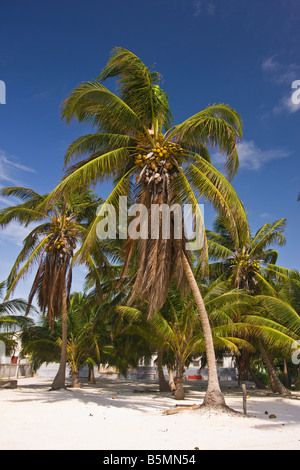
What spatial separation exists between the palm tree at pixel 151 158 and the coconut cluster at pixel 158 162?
3 centimetres

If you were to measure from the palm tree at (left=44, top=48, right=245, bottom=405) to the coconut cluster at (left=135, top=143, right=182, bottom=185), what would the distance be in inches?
1.1

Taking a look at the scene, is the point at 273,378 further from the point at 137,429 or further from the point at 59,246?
the point at 137,429

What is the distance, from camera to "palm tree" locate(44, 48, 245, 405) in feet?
34.4

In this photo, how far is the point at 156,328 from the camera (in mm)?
13812

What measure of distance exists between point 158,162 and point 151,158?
0.76 feet

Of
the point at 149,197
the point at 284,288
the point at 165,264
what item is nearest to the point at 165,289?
the point at 165,264

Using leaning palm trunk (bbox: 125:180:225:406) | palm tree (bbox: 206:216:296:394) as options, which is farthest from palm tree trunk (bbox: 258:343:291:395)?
leaning palm trunk (bbox: 125:180:225:406)

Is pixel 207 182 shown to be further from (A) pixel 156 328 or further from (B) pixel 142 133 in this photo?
(A) pixel 156 328

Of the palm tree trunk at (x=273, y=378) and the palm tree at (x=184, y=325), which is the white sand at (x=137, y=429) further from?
the palm tree trunk at (x=273, y=378)

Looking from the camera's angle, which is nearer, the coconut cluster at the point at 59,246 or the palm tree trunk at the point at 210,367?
the palm tree trunk at the point at 210,367

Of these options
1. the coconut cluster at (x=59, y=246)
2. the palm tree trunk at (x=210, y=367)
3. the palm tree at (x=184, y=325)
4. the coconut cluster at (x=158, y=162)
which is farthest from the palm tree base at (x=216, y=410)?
the coconut cluster at (x=59, y=246)

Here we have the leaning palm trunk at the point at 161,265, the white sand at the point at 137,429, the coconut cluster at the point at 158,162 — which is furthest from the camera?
the coconut cluster at the point at 158,162

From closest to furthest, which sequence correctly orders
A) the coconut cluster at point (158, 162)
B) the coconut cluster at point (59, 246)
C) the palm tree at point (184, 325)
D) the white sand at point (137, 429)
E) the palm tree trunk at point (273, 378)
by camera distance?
the white sand at point (137, 429), the coconut cluster at point (158, 162), the palm tree at point (184, 325), the coconut cluster at point (59, 246), the palm tree trunk at point (273, 378)

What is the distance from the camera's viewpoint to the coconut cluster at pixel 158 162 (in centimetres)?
1089
